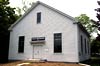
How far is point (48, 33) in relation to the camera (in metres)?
20.7

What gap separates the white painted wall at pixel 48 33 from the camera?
19.0 meters

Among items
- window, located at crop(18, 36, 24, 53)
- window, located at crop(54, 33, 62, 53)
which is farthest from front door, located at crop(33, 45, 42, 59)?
window, located at crop(54, 33, 62, 53)

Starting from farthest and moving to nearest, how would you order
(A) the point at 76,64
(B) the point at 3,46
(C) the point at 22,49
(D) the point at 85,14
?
1. (D) the point at 85,14
2. (B) the point at 3,46
3. (C) the point at 22,49
4. (A) the point at 76,64

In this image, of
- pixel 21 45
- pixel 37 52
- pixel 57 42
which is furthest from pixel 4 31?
pixel 57 42

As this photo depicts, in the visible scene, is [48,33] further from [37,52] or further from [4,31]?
[4,31]

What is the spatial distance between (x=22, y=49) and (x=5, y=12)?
774cm

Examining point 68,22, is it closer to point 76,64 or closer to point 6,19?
point 76,64

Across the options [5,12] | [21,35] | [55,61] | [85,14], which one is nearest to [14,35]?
[21,35]

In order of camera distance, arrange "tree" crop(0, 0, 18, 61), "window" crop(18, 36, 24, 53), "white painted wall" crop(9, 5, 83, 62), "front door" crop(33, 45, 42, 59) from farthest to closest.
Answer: "tree" crop(0, 0, 18, 61) → "window" crop(18, 36, 24, 53) → "front door" crop(33, 45, 42, 59) → "white painted wall" crop(9, 5, 83, 62)

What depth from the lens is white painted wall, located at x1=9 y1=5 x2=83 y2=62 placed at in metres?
19.0

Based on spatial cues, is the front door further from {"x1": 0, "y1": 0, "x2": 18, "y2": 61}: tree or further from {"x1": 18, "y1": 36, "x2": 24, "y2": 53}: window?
{"x1": 0, "y1": 0, "x2": 18, "y2": 61}: tree

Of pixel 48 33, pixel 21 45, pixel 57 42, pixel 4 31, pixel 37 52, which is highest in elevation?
pixel 4 31

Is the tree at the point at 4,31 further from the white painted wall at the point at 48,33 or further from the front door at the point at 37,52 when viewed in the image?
the front door at the point at 37,52

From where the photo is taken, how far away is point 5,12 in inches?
1051
